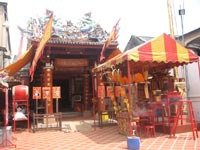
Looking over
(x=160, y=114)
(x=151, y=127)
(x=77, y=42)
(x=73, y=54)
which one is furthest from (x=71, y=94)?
(x=151, y=127)

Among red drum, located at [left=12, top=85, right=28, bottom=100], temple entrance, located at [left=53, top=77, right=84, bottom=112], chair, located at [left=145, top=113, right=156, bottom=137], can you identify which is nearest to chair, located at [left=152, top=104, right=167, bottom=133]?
chair, located at [left=145, top=113, right=156, bottom=137]

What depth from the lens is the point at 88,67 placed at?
48.5ft

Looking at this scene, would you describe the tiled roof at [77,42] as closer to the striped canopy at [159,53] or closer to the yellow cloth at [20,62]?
the yellow cloth at [20,62]

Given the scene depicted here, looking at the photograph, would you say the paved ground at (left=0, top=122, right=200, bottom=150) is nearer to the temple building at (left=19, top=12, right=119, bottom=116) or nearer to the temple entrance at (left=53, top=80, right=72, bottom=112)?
the temple building at (left=19, top=12, right=119, bottom=116)

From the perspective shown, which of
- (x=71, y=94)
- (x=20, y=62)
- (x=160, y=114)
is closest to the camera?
(x=160, y=114)

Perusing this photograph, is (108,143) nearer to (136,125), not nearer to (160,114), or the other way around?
(136,125)

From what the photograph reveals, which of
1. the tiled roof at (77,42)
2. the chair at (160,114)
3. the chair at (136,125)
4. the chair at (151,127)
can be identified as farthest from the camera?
the tiled roof at (77,42)

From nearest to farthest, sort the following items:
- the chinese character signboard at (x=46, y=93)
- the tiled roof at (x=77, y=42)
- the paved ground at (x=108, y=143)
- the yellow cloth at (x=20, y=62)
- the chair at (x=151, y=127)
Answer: the paved ground at (x=108, y=143) < the chair at (x=151, y=127) < the chinese character signboard at (x=46, y=93) < the tiled roof at (x=77, y=42) < the yellow cloth at (x=20, y=62)

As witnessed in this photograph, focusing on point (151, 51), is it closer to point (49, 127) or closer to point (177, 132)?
point (177, 132)

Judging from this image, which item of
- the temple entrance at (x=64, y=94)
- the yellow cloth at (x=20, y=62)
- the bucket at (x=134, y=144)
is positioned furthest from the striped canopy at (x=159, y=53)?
the temple entrance at (x=64, y=94)

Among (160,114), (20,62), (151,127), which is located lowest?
(151,127)

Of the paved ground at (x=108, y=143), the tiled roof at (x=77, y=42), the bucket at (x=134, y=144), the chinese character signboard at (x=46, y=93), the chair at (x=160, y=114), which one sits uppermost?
the tiled roof at (x=77, y=42)

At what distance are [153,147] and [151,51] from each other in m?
2.89

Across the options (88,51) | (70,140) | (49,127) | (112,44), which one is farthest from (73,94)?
(70,140)
